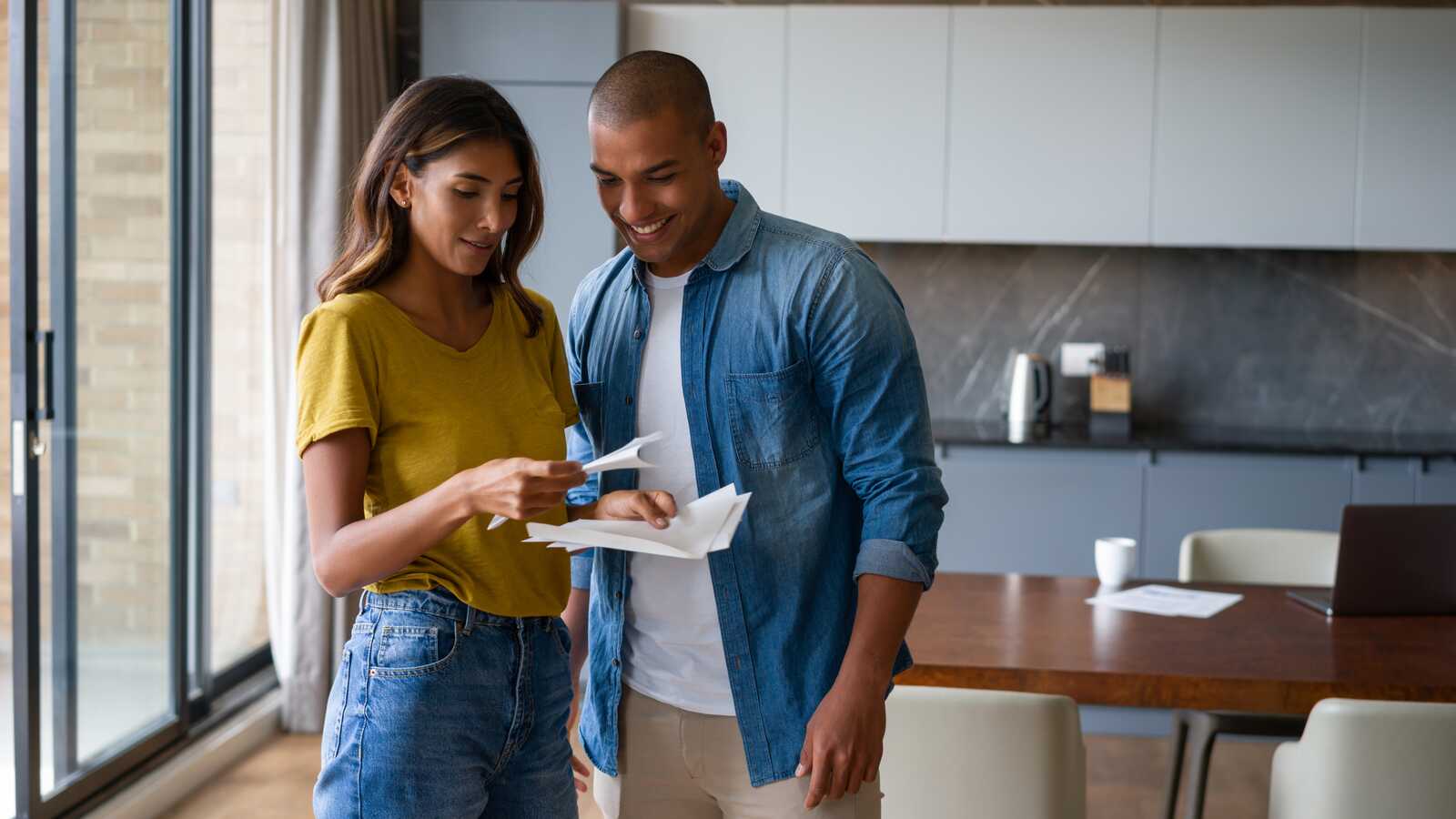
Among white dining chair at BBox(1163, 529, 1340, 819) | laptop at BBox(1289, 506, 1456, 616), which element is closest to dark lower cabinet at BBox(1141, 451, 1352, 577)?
white dining chair at BBox(1163, 529, 1340, 819)

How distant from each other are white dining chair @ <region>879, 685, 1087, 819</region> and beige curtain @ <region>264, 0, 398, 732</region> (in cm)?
245

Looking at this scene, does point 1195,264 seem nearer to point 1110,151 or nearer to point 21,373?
point 1110,151

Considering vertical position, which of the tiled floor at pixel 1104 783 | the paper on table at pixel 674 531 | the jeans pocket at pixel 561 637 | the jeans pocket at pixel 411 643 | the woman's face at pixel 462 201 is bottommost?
the tiled floor at pixel 1104 783

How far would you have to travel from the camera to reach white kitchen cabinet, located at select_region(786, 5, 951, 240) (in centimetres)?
429

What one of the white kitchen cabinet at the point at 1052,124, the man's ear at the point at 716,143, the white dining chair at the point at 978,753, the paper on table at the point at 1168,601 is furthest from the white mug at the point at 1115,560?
the white kitchen cabinet at the point at 1052,124

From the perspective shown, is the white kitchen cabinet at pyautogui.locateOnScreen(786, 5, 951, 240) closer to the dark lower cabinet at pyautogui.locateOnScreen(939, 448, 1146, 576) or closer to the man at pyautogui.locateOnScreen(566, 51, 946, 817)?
the dark lower cabinet at pyautogui.locateOnScreen(939, 448, 1146, 576)

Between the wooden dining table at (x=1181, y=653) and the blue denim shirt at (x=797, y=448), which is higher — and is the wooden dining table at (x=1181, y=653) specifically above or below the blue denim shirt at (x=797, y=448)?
below

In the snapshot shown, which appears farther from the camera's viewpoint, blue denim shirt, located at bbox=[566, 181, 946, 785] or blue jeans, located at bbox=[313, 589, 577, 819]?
blue denim shirt, located at bbox=[566, 181, 946, 785]

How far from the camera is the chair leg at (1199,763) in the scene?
2.31 meters

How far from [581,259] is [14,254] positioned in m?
1.92

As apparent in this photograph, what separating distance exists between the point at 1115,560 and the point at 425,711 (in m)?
1.75

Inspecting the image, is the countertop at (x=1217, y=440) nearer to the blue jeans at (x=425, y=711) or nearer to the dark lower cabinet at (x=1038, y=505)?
the dark lower cabinet at (x=1038, y=505)

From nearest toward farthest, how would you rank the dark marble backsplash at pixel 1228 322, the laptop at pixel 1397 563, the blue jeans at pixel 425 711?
the blue jeans at pixel 425 711, the laptop at pixel 1397 563, the dark marble backsplash at pixel 1228 322

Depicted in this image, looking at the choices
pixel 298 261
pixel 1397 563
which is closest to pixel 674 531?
pixel 1397 563
